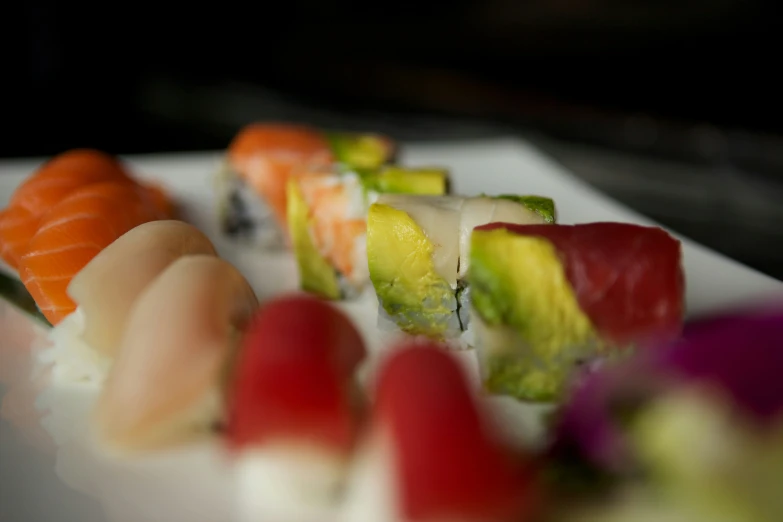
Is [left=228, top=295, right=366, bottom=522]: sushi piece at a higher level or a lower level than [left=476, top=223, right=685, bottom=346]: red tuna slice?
lower

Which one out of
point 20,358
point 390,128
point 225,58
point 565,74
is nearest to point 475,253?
point 20,358

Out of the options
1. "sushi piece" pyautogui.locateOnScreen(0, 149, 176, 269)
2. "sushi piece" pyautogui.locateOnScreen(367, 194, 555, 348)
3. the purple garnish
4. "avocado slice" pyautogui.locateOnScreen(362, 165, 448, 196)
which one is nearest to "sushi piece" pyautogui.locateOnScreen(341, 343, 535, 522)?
the purple garnish

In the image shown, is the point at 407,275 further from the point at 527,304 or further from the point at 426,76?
the point at 426,76

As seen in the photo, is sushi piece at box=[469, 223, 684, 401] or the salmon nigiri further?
the salmon nigiri

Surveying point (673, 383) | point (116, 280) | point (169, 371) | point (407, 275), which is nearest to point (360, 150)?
point (407, 275)

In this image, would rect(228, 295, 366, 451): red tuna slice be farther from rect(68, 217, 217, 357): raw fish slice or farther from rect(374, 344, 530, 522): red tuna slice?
rect(68, 217, 217, 357): raw fish slice
